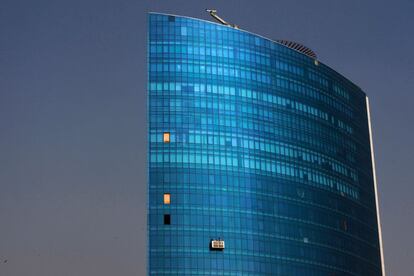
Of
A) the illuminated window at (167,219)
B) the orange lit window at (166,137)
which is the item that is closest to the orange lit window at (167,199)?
the illuminated window at (167,219)

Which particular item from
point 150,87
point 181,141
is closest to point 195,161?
point 181,141

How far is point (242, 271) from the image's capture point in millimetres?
194250

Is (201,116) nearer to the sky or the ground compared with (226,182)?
nearer to the sky

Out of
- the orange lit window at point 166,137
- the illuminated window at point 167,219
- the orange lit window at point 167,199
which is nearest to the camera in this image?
the illuminated window at point 167,219

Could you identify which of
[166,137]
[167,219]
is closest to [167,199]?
[167,219]

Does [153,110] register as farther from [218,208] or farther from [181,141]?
[218,208]

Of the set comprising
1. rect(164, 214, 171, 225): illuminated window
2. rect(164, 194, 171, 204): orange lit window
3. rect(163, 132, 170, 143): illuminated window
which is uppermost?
rect(163, 132, 170, 143): illuminated window

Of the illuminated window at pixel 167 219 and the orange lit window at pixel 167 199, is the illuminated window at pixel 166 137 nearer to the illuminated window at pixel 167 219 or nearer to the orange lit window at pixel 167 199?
the orange lit window at pixel 167 199

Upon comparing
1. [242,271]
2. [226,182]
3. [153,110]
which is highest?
[153,110]

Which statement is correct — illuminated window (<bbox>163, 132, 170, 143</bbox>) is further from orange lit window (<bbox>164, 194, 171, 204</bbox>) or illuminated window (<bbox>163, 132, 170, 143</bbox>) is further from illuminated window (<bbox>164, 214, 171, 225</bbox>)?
illuminated window (<bbox>164, 214, 171, 225</bbox>)

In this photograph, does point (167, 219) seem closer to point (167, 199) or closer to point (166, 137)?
point (167, 199)

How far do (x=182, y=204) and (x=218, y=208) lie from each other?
8.01 metres

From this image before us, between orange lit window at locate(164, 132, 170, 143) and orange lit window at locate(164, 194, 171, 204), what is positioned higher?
orange lit window at locate(164, 132, 170, 143)

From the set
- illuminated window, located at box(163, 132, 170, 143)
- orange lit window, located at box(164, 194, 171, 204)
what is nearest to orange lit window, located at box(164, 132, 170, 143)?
illuminated window, located at box(163, 132, 170, 143)
